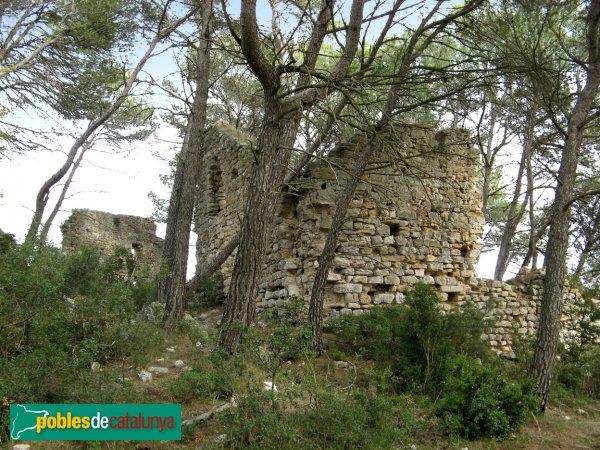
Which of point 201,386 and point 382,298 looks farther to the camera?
point 382,298

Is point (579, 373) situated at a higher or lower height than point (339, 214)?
lower

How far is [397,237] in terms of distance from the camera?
30.7 ft

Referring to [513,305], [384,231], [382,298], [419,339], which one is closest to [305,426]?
[419,339]

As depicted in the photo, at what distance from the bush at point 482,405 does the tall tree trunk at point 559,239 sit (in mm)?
1001

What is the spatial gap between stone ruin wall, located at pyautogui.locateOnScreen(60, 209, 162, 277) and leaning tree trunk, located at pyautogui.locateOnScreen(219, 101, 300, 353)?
36.7 ft

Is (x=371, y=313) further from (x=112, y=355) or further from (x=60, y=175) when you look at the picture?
(x=60, y=175)

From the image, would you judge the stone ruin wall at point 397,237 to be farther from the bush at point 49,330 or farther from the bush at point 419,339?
the bush at point 49,330

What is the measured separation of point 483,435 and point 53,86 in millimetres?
10560

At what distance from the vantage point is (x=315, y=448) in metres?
4.01

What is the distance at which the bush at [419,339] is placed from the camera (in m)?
6.38

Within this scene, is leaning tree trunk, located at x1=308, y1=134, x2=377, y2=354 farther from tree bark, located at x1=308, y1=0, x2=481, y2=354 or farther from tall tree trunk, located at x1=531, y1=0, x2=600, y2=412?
tall tree trunk, located at x1=531, y1=0, x2=600, y2=412

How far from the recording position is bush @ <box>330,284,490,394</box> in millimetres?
6383

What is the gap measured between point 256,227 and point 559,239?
3944mm

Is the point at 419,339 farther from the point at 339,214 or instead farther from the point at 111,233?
the point at 111,233
